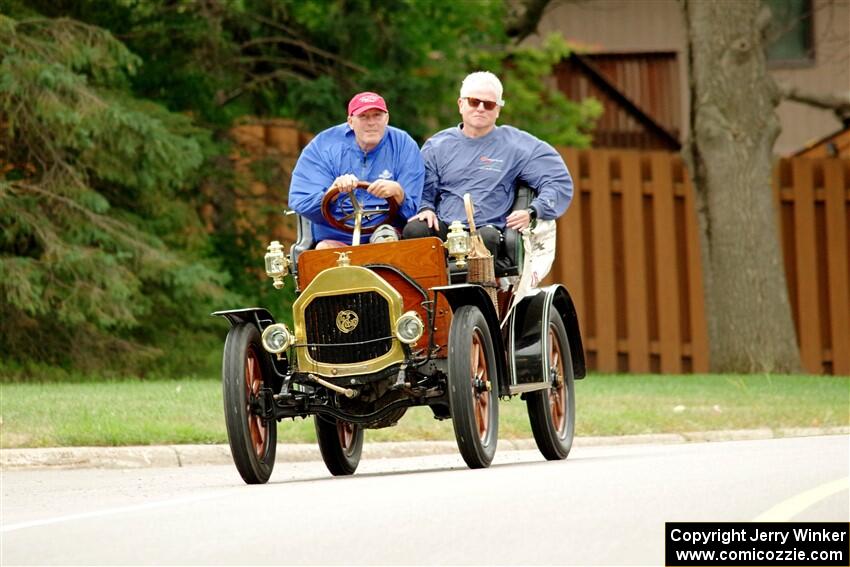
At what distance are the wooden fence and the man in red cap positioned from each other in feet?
37.8

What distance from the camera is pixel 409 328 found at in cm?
988

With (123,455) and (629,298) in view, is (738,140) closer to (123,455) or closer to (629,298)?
(629,298)

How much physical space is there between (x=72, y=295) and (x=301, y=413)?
847 cm

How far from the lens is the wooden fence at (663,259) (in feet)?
72.8

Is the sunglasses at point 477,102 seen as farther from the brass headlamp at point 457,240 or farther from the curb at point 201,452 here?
the curb at point 201,452

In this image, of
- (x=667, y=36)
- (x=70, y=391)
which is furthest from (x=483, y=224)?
(x=667, y=36)

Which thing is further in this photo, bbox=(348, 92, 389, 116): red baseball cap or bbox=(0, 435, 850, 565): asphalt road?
bbox=(348, 92, 389, 116): red baseball cap

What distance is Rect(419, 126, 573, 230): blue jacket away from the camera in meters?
10.9

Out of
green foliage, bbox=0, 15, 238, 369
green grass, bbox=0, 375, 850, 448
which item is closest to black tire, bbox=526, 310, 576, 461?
green grass, bbox=0, 375, 850, 448

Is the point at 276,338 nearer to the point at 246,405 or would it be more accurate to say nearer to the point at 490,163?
the point at 246,405

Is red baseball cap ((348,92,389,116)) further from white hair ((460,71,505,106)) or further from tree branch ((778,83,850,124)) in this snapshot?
tree branch ((778,83,850,124))

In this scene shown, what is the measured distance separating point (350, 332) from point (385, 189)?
0.85 metres

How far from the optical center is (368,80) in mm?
21500

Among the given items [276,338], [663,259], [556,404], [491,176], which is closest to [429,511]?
[276,338]
